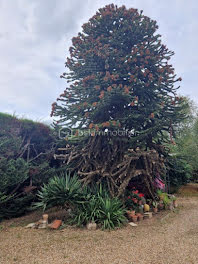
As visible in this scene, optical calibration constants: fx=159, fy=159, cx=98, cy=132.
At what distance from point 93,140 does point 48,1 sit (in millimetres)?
5840

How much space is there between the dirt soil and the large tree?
1.60 metres

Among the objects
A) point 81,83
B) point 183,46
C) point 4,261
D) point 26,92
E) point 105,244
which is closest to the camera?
point 4,261

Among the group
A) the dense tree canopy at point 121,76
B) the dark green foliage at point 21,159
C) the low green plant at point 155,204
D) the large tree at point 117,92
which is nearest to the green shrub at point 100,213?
the large tree at point 117,92

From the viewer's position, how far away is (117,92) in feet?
15.8

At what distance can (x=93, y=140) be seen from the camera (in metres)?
→ 5.35

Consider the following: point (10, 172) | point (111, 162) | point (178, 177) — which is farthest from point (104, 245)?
point (178, 177)

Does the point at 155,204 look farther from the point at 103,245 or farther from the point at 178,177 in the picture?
the point at 178,177

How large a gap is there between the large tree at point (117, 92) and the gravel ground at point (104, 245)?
158 centimetres

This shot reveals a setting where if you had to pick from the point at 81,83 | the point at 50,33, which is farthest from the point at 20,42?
the point at 81,83

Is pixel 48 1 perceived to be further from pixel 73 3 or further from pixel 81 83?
pixel 81 83

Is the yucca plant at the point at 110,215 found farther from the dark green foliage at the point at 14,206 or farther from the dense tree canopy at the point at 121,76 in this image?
the dark green foliage at the point at 14,206

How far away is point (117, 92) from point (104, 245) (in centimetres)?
384

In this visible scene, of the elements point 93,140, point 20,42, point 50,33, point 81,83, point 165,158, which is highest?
point 50,33

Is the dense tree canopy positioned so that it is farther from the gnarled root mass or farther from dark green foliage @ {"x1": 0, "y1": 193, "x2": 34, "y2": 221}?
dark green foliage @ {"x1": 0, "y1": 193, "x2": 34, "y2": 221}
